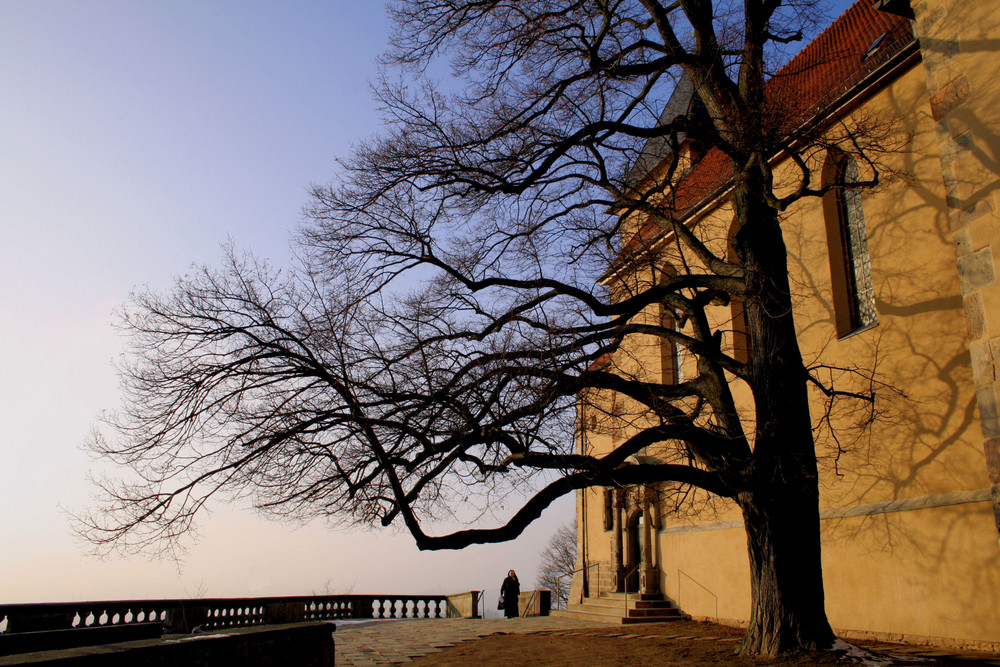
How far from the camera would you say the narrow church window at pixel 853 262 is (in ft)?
46.4

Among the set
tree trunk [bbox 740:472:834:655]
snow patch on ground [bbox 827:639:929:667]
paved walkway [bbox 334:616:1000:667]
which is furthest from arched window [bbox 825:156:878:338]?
snow patch on ground [bbox 827:639:929:667]

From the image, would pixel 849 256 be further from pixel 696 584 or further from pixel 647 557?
pixel 647 557

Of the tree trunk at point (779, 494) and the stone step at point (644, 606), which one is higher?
the tree trunk at point (779, 494)

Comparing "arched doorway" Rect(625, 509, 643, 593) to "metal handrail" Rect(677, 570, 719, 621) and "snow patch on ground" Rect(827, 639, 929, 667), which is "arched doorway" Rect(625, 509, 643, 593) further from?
"snow patch on ground" Rect(827, 639, 929, 667)

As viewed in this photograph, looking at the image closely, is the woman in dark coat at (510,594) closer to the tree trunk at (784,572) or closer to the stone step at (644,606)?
the stone step at (644,606)

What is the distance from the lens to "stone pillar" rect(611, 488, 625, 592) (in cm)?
2178

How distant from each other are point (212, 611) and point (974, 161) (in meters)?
17.4

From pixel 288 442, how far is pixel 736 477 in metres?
5.78

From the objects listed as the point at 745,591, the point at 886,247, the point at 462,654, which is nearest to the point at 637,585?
the point at 745,591

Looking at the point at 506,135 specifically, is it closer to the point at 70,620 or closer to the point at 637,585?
the point at 70,620

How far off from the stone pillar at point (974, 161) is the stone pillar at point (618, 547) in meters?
13.8

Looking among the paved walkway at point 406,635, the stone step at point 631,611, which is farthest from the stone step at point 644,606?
the paved walkway at point 406,635

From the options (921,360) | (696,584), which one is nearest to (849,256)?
(921,360)

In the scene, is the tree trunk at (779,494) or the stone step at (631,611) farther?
the stone step at (631,611)
